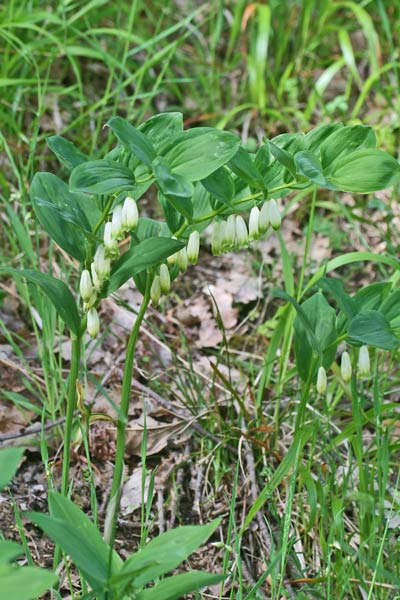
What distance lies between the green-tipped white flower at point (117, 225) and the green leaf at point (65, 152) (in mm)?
125

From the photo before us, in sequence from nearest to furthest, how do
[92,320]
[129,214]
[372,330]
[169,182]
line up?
[169,182]
[129,214]
[92,320]
[372,330]

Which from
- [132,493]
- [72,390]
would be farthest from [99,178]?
[132,493]

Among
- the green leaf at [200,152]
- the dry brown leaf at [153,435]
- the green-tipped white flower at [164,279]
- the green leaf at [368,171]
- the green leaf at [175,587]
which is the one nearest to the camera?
the green leaf at [175,587]

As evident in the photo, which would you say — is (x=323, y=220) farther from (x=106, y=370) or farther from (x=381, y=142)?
(x=106, y=370)

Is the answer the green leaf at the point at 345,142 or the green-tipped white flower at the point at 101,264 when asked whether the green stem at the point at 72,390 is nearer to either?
the green-tipped white flower at the point at 101,264

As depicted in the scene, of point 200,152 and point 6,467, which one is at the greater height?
point 200,152

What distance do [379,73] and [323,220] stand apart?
98 cm

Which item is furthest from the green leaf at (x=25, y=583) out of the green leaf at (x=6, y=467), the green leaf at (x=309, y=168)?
the green leaf at (x=309, y=168)

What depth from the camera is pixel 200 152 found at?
1477 mm

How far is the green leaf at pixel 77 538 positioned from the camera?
1.23 meters

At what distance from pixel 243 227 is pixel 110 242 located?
11.6 inches

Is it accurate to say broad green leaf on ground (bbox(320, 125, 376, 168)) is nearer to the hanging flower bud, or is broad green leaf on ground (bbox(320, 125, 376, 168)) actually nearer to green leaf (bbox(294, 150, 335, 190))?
green leaf (bbox(294, 150, 335, 190))

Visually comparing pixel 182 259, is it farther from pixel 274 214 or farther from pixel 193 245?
pixel 274 214

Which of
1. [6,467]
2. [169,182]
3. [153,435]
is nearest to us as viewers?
[6,467]
